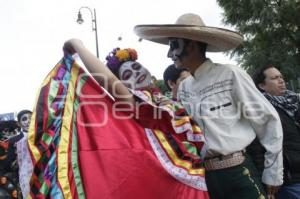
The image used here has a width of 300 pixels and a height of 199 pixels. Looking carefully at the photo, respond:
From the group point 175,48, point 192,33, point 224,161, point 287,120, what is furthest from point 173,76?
point 224,161

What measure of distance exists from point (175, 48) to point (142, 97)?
0.64 m

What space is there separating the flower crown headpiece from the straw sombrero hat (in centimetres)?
22

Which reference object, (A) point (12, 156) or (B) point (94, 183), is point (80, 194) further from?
(A) point (12, 156)

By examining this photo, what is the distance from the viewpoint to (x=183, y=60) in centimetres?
303

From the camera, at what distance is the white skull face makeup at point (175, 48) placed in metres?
3.01

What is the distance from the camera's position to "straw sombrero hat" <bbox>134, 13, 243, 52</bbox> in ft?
9.47

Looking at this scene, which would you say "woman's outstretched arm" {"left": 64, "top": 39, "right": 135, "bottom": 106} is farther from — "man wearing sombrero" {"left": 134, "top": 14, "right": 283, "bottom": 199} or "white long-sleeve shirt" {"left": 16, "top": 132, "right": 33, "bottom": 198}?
"man wearing sombrero" {"left": 134, "top": 14, "right": 283, "bottom": 199}

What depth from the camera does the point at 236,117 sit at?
2.86 metres

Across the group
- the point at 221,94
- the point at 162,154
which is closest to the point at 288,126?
the point at 221,94

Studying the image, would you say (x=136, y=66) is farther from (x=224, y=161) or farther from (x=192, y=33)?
(x=224, y=161)

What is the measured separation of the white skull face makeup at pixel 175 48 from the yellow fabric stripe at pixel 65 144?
0.76 metres

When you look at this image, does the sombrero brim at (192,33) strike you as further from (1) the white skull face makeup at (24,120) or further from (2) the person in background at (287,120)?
(1) the white skull face makeup at (24,120)

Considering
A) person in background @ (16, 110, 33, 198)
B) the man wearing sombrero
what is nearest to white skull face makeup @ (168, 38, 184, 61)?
the man wearing sombrero

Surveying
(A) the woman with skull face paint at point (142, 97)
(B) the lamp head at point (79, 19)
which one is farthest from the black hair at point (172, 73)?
(B) the lamp head at point (79, 19)
